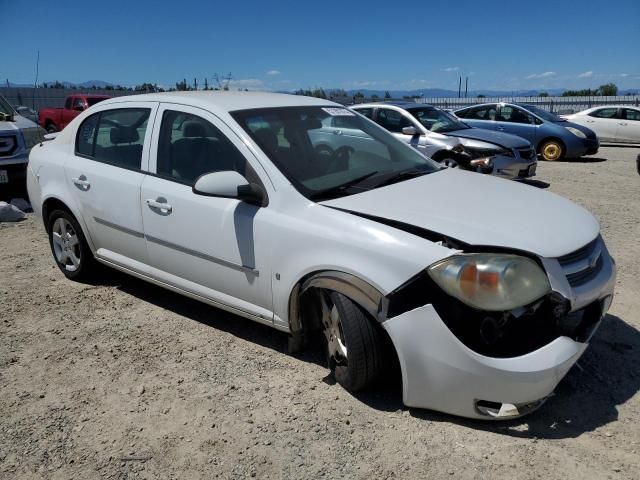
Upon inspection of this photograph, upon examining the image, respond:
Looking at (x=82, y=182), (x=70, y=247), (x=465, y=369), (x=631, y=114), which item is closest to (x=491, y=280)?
(x=465, y=369)

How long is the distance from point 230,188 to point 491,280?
1.52 metres

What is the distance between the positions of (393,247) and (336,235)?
343 mm

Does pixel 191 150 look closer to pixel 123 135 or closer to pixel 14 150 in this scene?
pixel 123 135

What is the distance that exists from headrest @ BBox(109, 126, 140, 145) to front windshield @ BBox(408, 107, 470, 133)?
21.4ft

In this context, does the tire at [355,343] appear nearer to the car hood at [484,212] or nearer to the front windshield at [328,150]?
the car hood at [484,212]

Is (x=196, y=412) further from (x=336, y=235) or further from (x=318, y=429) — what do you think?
(x=336, y=235)

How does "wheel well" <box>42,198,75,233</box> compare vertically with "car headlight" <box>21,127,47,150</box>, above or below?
below

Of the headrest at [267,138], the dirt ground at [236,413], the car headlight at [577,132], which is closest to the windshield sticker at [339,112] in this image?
the headrest at [267,138]

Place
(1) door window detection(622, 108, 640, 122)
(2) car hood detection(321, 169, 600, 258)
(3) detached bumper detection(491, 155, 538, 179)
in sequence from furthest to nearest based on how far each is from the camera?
(1) door window detection(622, 108, 640, 122) < (3) detached bumper detection(491, 155, 538, 179) < (2) car hood detection(321, 169, 600, 258)

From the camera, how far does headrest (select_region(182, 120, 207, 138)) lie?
3.63 m

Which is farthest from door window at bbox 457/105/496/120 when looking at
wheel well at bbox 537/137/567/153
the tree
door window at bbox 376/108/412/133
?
the tree

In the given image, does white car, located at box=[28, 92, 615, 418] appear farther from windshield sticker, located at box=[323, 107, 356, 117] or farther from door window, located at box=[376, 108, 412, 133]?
door window, located at box=[376, 108, 412, 133]

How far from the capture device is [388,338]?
278 cm

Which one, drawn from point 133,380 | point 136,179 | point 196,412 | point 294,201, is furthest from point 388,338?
point 136,179
